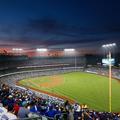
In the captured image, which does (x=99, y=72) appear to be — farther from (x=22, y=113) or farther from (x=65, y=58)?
(x=22, y=113)

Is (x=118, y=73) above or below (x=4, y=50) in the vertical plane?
below

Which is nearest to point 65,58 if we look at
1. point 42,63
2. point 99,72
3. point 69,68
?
point 69,68

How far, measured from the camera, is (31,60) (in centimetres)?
6412

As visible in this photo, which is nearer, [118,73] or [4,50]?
[118,73]

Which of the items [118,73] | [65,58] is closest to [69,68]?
[65,58]

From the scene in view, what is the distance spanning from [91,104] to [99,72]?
36.1 m

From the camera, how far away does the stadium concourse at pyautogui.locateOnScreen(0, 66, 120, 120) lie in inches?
399

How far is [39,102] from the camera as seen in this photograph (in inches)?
571

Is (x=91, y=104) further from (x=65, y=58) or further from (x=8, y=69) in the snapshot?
(x=65, y=58)

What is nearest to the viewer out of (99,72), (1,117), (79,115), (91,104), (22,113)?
(1,117)

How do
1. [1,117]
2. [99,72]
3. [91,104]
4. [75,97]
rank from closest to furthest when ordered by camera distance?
[1,117]
[91,104]
[75,97]
[99,72]

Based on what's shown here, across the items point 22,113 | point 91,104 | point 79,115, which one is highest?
point 22,113

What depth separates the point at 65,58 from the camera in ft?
242

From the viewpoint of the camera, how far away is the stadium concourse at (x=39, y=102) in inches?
399
